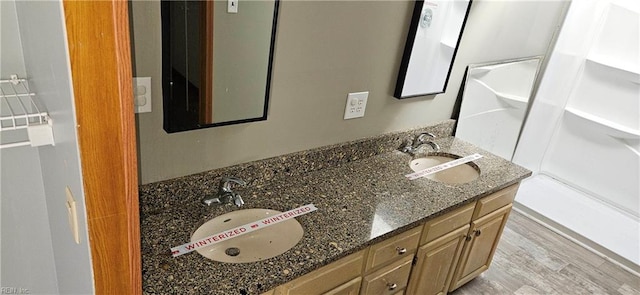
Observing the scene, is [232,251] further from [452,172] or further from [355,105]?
[452,172]

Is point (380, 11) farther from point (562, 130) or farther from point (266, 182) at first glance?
point (562, 130)

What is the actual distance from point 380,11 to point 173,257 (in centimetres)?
124

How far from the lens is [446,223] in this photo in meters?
1.85

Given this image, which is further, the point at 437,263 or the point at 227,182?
the point at 437,263

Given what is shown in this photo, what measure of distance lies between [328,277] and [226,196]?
471 mm

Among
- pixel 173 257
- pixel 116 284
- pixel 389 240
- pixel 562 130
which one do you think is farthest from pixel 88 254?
pixel 562 130

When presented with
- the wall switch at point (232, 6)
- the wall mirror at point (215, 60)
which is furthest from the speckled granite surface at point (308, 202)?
the wall switch at point (232, 6)

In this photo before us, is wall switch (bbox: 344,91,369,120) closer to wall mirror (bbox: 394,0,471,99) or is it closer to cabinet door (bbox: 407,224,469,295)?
wall mirror (bbox: 394,0,471,99)

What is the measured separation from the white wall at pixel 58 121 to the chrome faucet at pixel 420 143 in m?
1.59

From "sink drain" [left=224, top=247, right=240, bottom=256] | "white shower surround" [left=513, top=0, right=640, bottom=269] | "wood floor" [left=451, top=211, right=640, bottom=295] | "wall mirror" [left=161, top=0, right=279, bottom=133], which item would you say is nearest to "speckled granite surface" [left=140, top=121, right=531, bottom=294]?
"sink drain" [left=224, top=247, right=240, bottom=256]

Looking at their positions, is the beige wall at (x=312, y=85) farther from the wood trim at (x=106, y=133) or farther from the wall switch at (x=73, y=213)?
the wood trim at (x=106, y=133)

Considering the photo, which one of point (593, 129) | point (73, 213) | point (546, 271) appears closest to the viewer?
point (73, 213)

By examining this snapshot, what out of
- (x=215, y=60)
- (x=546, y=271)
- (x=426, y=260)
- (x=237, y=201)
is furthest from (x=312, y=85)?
(x=546, y=271)

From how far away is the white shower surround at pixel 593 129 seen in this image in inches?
122
